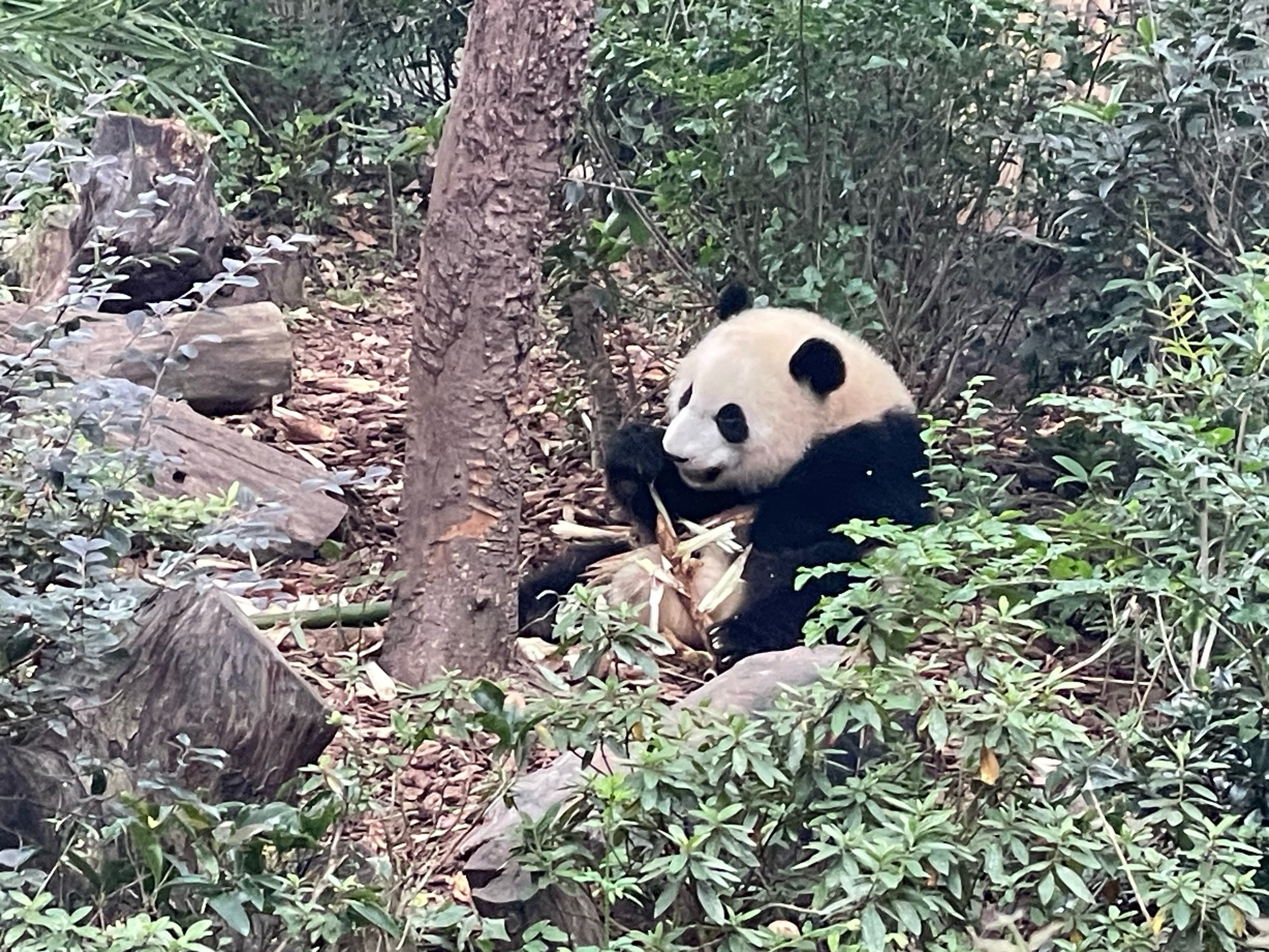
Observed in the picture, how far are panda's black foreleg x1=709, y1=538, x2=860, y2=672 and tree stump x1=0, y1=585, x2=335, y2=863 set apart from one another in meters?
1.66

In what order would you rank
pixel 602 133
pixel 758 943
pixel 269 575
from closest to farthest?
pixel 758 943
pixel 269 575
pixel 602 133

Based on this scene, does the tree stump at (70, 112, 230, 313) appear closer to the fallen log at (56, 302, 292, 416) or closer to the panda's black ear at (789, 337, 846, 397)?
the fallen log at (56, 302, 292, 416)

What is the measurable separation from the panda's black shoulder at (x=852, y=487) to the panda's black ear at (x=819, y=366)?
0.55 ft

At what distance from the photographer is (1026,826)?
8.36 ft

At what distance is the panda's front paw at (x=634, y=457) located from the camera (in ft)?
15.7

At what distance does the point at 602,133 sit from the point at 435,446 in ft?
6.57

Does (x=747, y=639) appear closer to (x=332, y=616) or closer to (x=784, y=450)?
(x=784, y=450)

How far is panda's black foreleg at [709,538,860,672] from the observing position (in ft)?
13.9

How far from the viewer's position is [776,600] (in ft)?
14.0

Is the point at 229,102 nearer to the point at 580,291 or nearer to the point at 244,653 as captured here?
the point at 580,291

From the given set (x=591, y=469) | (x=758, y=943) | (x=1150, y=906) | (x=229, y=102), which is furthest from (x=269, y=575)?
(x=229, y=102)

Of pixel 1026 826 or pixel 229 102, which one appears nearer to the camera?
pixel 1026 826

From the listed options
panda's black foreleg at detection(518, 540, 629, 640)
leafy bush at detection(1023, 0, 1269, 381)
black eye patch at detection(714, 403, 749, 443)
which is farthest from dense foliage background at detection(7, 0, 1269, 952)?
black eye patch at detection(714, 403, 749, 443)

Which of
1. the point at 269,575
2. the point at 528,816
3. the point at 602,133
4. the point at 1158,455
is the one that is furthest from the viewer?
the point at 602,133
